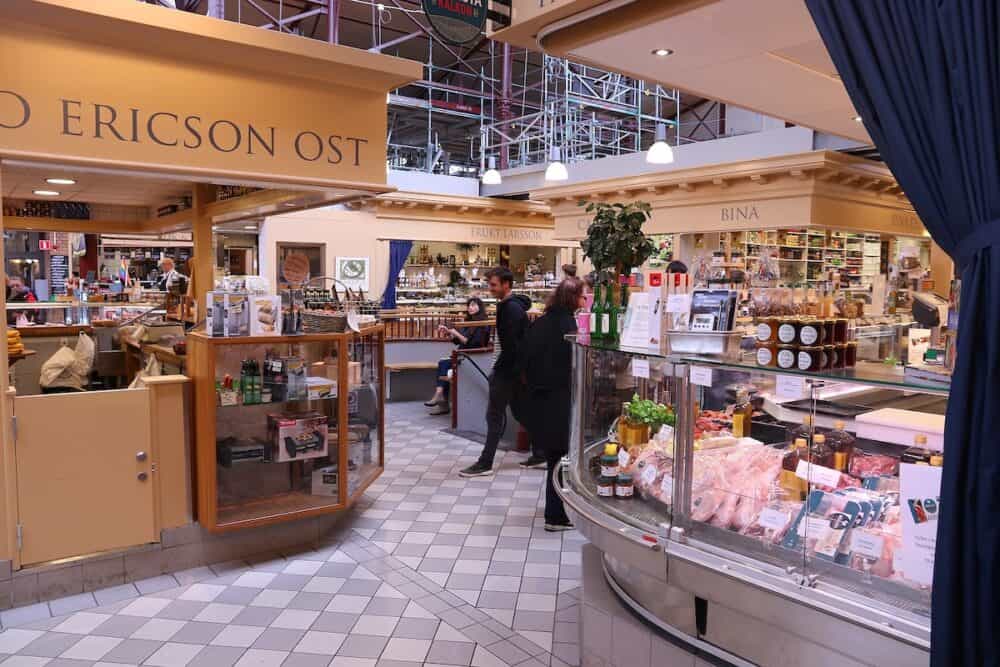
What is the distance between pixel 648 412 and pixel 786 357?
945 millimetres

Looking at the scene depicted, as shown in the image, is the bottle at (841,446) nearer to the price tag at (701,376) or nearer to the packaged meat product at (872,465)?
the packaged meat product at (872,465)

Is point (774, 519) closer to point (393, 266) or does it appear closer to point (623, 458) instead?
point (623, 458)

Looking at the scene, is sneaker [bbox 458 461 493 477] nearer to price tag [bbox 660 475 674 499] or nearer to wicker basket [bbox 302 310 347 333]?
wicker basket [bbox 302 310 347 333]

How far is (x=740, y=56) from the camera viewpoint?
12.2 ft

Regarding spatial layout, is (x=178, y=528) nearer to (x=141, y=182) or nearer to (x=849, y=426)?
(x=141, y=182)

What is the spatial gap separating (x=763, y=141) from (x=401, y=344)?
5.61m

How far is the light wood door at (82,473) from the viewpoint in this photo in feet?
12.0

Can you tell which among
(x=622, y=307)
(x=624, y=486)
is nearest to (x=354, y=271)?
(x=622, y=307)

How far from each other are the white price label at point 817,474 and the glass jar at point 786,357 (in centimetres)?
36

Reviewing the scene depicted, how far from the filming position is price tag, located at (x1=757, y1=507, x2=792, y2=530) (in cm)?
242

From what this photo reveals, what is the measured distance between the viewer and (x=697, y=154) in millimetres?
10375

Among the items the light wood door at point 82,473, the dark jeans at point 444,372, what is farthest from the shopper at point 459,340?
the light wood door at point 82,473

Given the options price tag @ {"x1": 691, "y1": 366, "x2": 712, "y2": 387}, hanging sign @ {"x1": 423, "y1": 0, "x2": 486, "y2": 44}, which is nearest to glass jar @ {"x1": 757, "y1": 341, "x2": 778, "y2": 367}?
price tag @ {"x1": 691, "y1": 366, "x2": 712, "y2": 387}

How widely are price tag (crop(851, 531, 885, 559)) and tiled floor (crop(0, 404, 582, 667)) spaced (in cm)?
152
